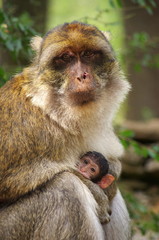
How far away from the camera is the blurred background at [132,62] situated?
7672 mm

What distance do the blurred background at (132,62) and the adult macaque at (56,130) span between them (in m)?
1.00

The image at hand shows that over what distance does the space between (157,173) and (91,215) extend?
7.44 m

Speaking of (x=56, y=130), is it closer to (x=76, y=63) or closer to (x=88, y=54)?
(x=76, y=63)

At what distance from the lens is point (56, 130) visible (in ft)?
18.5

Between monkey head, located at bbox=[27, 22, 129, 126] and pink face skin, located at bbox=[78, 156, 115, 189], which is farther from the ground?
monkey head, located at bbox=[27, 22, 129, 126]

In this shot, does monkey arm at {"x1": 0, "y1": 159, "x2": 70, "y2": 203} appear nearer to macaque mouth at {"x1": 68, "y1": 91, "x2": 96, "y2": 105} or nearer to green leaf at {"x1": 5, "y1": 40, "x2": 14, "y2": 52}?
macaque mouth at {"x1": 68, "y1": 91, "x2": 96, "y2": 105}

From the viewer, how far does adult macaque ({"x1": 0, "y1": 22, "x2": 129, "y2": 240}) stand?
5.35 meters

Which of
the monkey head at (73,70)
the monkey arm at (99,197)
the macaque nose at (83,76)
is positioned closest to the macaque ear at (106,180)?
the monkey arm at (99,197)

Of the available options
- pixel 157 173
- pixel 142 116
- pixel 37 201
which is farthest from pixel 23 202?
pixel 142 116

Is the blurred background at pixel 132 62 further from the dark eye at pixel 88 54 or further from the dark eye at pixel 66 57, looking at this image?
the dark eye at pixel 66 57

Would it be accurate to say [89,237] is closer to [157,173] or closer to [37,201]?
[37,201]

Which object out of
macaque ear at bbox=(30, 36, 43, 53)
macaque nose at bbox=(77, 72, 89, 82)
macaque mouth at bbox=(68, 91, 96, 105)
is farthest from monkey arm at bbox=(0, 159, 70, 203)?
macaque ear at bbox=(30, 36, 43, 53)

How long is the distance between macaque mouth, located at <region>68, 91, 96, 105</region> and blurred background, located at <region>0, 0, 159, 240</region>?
1.31 metres

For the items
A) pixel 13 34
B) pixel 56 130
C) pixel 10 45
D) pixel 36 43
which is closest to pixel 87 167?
pixel 56 130
